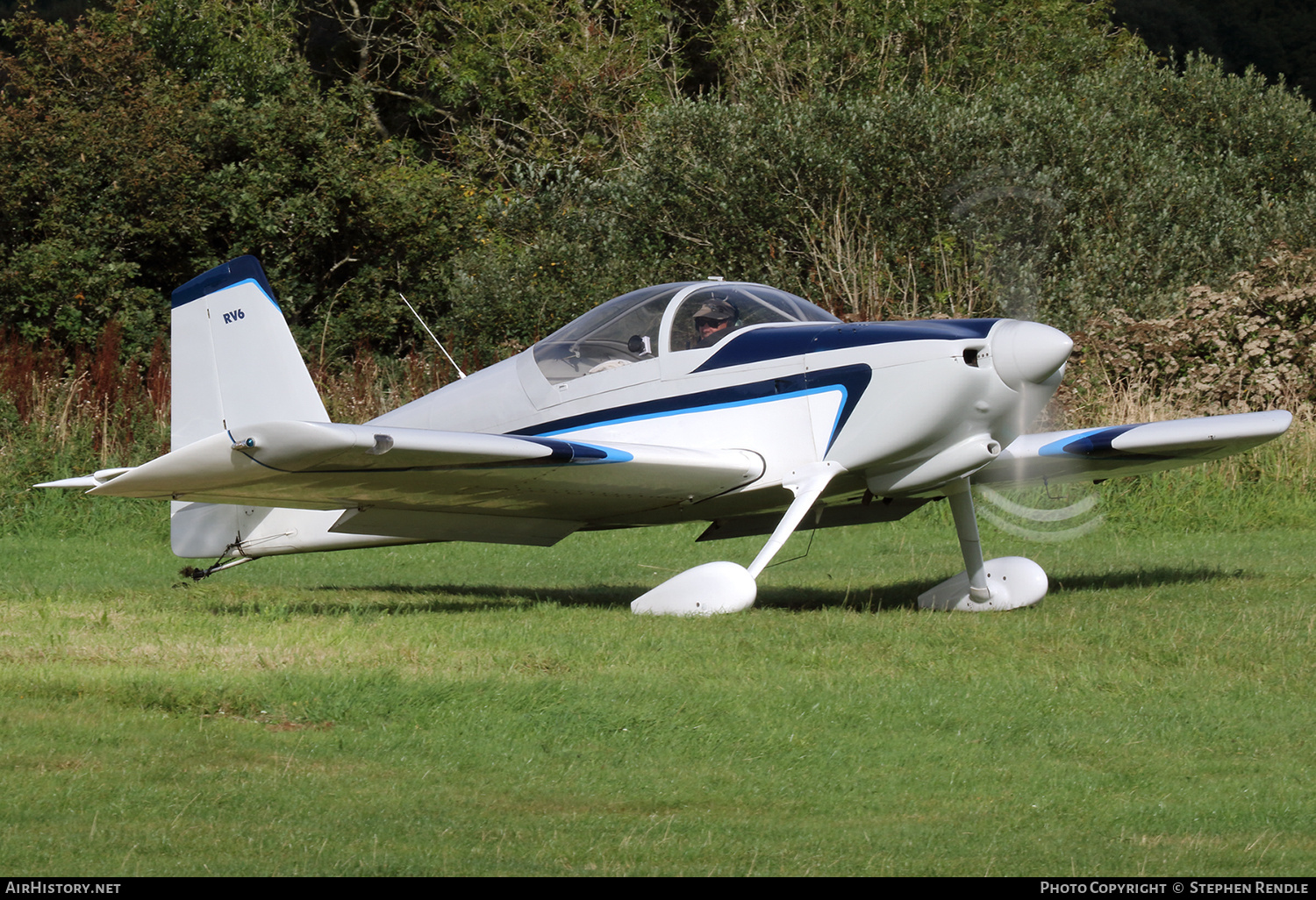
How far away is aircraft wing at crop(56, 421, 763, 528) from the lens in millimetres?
6359

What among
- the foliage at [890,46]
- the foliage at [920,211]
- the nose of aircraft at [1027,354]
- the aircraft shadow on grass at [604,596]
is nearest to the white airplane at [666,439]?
the nose of aircraft at [1027,354]

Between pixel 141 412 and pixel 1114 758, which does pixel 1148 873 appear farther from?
pixel 141 412

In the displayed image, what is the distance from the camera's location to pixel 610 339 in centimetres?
846

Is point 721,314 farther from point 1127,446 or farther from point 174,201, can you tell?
point 174,201

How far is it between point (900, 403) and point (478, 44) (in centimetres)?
2220

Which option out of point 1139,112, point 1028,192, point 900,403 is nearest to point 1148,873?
point 900,403

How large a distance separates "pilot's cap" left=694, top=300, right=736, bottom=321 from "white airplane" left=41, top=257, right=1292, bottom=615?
1 cm

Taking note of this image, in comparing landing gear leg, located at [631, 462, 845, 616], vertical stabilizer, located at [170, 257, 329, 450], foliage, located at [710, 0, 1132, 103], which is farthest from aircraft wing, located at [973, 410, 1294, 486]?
foliage, located at [710, 0, 1132, 103]

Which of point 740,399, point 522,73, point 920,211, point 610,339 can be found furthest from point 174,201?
point 740,399

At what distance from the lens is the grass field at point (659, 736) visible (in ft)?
12.0

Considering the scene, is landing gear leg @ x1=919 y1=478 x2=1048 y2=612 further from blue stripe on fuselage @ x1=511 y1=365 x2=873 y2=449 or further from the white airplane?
blue stripe on fuselage @ x1=511 y1=365 x2=873 y2=449

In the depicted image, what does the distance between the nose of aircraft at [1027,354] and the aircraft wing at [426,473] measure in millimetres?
1527

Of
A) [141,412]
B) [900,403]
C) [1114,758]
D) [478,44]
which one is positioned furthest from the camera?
[478,44]
